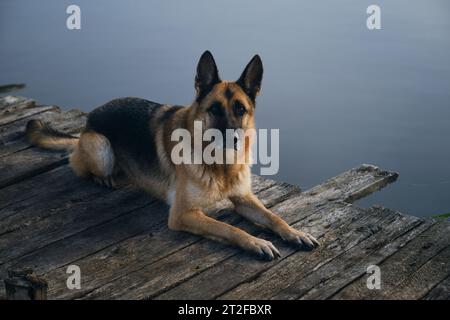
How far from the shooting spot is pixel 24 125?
692cm

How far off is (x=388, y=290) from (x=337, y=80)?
646 centimetres

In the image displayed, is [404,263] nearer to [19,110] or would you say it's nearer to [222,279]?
[222,279]

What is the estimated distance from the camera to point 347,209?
17.2 feet

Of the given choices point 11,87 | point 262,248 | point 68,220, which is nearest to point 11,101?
point 11,87

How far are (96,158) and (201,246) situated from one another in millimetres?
1444

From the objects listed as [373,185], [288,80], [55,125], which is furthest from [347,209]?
[288,80]

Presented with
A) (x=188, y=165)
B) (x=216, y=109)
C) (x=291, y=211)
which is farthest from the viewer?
(x=291, y=211)

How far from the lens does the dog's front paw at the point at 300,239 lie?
15.1 feet

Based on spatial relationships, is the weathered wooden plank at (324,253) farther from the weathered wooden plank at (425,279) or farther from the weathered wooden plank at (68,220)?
the weathered wooden plank at (68,220)

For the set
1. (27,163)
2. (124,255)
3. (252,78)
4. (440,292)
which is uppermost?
(252,78)

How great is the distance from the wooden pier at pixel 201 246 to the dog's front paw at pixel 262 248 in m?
0.05

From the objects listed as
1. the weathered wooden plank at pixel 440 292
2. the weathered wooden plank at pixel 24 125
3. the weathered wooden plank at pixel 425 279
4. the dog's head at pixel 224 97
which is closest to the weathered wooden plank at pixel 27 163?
the weathered wooden plank at pixel 24 125

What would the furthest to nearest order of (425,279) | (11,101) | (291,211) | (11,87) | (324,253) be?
(11,87), (11,101), (291,211), (324,253), (425,279)

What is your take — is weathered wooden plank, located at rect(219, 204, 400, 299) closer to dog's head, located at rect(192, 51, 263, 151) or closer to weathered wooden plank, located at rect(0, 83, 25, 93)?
dog's head, located at rect(192, 51, 263, 151)
